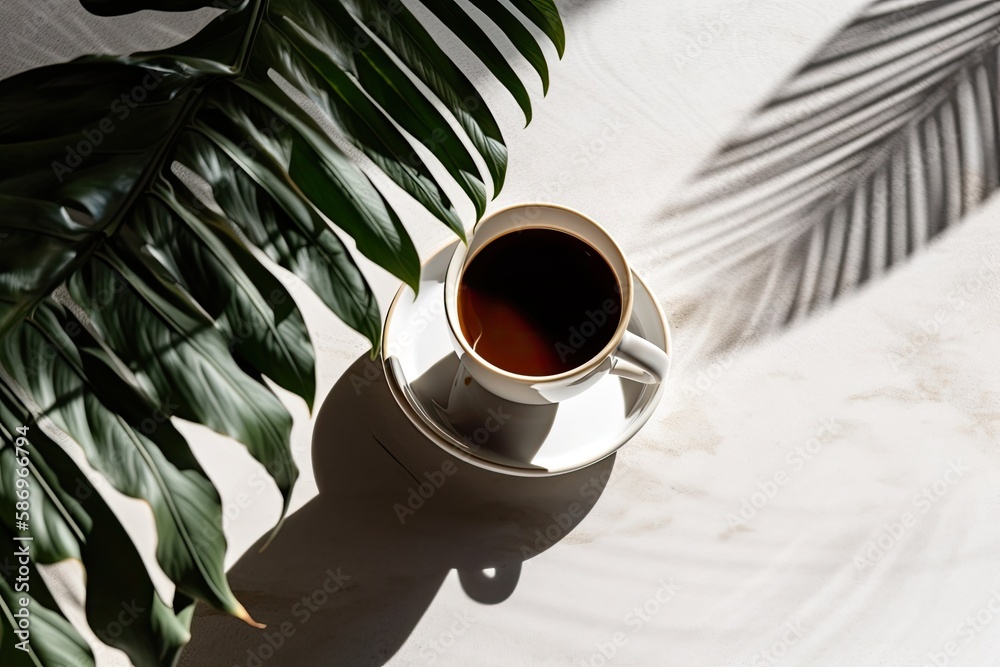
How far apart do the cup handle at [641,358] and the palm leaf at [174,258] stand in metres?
0.16

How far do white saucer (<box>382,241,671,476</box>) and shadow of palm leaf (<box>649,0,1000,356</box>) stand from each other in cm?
10

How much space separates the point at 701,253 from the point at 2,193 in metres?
0.54

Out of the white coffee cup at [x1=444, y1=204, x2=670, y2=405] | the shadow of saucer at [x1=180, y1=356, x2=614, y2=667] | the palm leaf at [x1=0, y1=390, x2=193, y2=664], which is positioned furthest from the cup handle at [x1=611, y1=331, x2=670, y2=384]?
the palm leaf at [x1=0, y1=390, x2=193, y2=664]

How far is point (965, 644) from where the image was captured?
0.66m

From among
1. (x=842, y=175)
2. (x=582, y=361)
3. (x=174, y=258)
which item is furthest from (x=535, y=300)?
(x=842, y=175)

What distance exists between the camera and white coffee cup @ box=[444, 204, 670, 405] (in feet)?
1.59

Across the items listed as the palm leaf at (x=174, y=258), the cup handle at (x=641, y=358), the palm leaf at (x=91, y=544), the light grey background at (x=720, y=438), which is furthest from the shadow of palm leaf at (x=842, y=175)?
the palm leaf at (x=91, y=544)

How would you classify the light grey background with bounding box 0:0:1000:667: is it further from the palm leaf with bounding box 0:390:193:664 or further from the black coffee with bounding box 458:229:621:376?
the palm leaf with bounding box 0:390:193:664

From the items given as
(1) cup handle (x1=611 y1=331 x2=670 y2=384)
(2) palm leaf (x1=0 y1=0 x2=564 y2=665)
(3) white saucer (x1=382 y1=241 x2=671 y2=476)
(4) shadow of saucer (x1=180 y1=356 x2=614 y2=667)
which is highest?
(2) palm leaf (x1=0 y1=0 x2=564 y2=665)

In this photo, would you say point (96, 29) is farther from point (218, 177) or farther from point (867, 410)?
point (867, 410)

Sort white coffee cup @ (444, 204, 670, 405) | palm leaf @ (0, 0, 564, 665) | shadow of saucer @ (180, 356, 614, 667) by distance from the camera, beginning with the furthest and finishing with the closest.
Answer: shadow of saucer @ (180, 356, 614, 667)
white coffee cup @ (444, 204, 670, 405)
palm leaf @ (0, 0, 564, 665)

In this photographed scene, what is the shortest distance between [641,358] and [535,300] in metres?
0.09

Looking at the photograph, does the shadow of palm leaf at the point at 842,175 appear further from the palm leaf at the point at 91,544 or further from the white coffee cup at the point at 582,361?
the palm leaf at the point at 91,544

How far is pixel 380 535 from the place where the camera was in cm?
64
